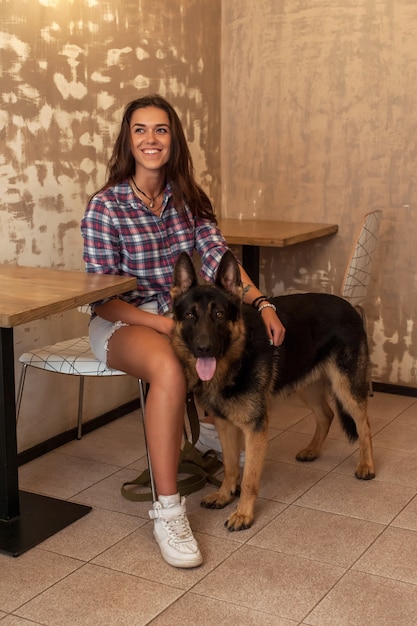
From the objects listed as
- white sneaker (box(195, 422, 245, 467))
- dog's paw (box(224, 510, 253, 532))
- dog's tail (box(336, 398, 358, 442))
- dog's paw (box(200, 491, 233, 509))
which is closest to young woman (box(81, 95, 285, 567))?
dog's paw (box(224, 510, 253, 532))

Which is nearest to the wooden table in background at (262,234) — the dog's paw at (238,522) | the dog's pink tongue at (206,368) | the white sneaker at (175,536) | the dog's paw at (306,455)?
the dog's paw at (306,455)

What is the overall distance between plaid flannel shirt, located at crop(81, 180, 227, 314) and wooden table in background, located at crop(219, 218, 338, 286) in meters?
0.81

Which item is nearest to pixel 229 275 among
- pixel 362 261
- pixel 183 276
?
pixel 183 276

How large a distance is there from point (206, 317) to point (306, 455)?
114cm

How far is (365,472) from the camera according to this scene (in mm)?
3551

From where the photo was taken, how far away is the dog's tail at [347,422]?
3611 mm

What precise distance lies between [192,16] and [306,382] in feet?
7.35

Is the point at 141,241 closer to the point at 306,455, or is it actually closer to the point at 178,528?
the point at 178,528

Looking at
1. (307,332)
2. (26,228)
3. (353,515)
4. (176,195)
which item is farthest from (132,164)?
(353,515)

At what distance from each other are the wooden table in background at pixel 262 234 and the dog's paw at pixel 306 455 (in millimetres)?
994

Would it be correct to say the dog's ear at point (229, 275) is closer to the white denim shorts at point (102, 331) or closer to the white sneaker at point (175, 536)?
the white denim shorts at point (102, 331)

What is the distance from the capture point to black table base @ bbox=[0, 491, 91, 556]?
2922 millimetres

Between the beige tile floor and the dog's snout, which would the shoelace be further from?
the dog's snout

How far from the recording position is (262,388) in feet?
10.2
